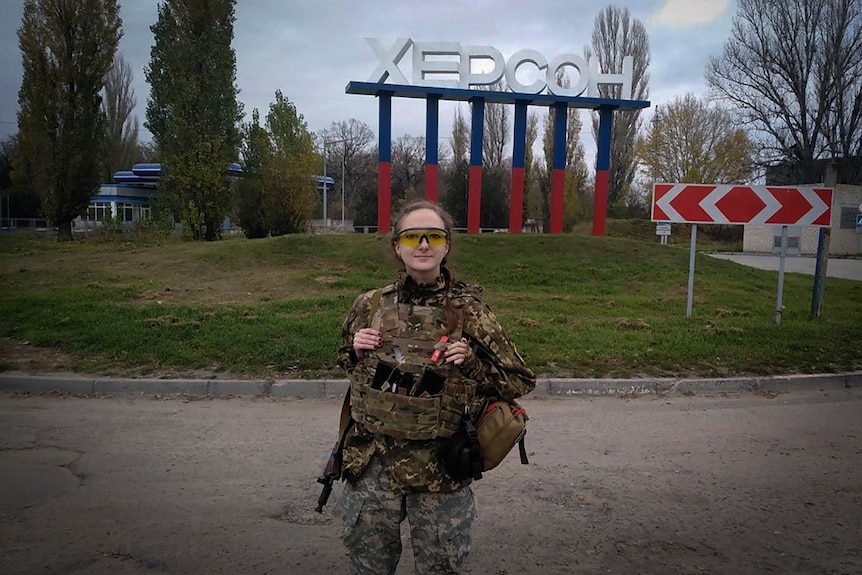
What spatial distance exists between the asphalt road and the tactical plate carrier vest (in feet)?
5.11

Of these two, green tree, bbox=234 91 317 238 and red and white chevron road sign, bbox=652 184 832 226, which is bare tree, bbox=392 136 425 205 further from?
red and white chevron road sign, bbox=652 184 832 226

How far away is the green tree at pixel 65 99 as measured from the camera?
75.5 ft

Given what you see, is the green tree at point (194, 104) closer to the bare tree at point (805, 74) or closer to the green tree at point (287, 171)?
the green tree at point (287, 171)

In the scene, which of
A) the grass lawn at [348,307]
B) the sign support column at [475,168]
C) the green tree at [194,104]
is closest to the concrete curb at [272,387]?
the grass lawn at [348,307]

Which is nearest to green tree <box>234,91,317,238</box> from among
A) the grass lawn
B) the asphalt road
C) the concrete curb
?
the grass lawn

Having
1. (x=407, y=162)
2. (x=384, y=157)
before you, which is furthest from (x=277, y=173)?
(x=407, y=162)

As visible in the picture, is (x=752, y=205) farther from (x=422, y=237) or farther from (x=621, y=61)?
(x=621, y=61)

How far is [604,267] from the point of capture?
1723 cm

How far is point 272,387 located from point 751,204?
845cm

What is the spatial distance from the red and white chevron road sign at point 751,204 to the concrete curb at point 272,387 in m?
3.89

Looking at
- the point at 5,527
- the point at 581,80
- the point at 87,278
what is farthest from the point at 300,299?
the point at 581,80

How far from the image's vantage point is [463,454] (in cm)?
219

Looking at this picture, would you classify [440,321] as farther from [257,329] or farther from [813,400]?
[257,329]

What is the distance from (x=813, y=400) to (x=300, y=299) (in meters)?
8.55
